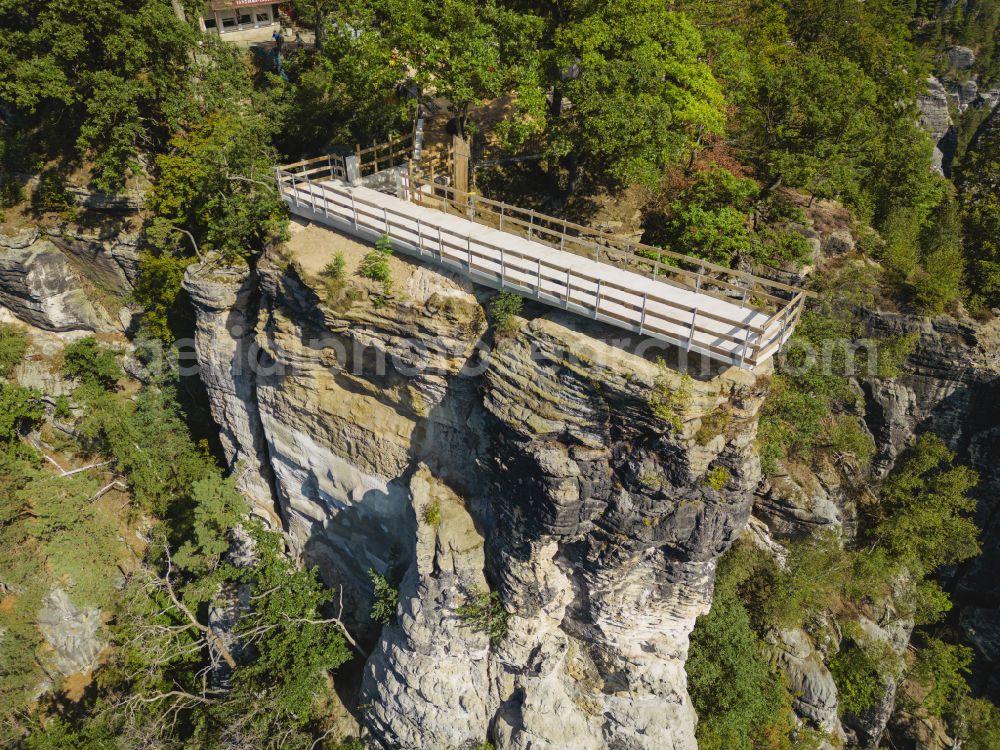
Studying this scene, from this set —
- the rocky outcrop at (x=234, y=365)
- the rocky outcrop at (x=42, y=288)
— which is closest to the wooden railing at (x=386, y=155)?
the rocky outcrop at (x=234, y=365)

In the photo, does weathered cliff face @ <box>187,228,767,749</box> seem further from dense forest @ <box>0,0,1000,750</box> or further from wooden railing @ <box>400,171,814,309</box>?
dense forest @ <box>0,0,1000,750</box>

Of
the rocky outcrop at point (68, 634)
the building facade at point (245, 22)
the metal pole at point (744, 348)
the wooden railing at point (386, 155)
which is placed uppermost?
the building facade at point (245, 22)

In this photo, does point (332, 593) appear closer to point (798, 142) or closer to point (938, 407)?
point (798, 142)

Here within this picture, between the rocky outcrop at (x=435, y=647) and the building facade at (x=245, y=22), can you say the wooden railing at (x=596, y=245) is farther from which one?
the building facade at (x=245, y=22)

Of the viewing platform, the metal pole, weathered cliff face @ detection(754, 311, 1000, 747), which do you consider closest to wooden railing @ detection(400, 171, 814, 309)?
the viewing platform

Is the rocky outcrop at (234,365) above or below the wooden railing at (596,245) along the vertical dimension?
below

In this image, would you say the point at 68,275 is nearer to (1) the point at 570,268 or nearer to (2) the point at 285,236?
(2) the point at 285,236
